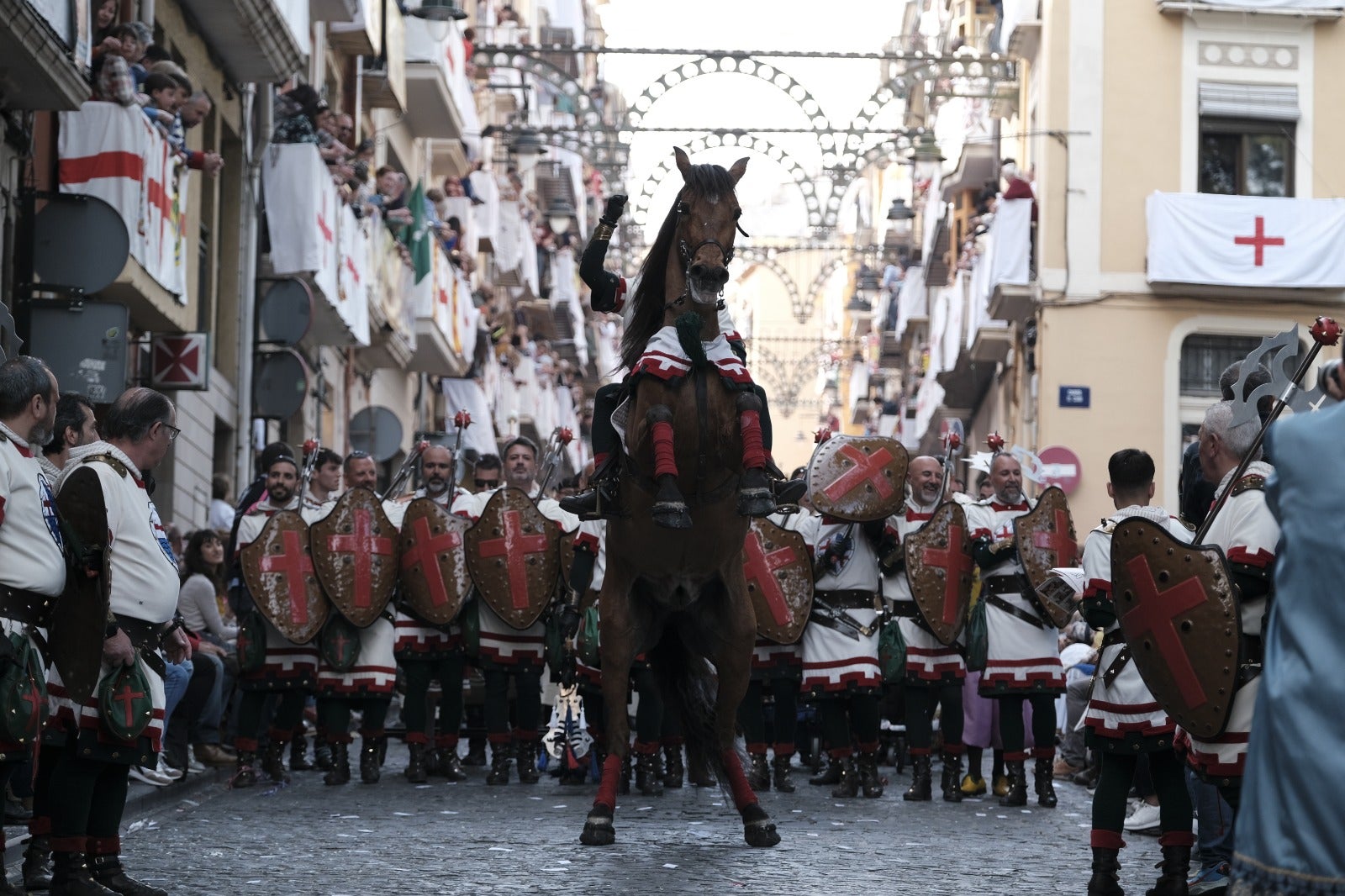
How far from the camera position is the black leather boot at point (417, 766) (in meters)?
15.2

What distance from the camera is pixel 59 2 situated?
15867mm

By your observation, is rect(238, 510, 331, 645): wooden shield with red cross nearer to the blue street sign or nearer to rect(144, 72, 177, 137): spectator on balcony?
rect(144, 72, 177, 137): spectator on balcony

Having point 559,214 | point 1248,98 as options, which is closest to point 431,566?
point 1248,98

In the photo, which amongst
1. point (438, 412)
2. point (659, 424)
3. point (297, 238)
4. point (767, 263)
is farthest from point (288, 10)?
point (767, 263)

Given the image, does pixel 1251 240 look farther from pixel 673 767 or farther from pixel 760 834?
pixel 760 834

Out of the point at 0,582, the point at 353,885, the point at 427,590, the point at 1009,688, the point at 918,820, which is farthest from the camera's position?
the point at 427,590

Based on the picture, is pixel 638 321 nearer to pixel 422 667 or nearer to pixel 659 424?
pixel 659 424

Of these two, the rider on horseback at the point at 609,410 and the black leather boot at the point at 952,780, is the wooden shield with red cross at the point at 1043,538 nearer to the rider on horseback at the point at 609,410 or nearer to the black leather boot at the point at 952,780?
the black leather boot at the point at 952,780

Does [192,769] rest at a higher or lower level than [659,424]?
lower

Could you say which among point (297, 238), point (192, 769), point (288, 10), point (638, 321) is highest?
point (288, 10)

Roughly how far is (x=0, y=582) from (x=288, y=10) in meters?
16.1

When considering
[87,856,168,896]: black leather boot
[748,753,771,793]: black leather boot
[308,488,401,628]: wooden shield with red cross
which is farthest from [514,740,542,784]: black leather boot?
[87,856,168,896]: black leather boot

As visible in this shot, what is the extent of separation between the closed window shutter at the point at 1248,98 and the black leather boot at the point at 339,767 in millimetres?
21020

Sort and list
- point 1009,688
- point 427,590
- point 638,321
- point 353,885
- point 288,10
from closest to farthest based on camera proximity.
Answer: point 353,885 < point 638,321 < point 1009,688 < point 427,590 < point 288,10
